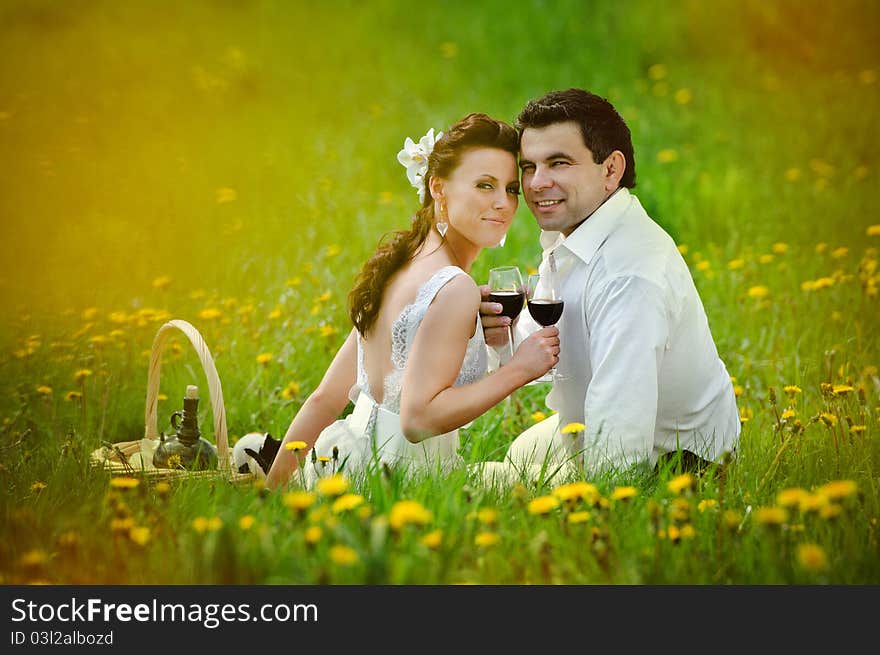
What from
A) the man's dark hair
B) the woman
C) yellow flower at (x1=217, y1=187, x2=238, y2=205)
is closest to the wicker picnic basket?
the woman

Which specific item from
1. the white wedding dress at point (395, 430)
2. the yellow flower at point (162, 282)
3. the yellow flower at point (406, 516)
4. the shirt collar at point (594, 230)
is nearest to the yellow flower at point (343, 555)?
the yellow flower at point (406, 516)

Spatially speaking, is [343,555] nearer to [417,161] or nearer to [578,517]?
[578,517]

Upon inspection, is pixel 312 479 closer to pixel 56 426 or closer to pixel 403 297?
pixel 403 297

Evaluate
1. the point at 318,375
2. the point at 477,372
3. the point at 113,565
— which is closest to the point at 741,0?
the point at 318,375

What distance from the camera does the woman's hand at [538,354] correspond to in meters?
2.94

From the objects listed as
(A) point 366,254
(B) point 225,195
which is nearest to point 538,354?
(A) point 366,254

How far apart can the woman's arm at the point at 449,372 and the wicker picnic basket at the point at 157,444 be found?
664 mm

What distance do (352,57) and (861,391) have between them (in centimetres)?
703

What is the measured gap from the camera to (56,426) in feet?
13.5

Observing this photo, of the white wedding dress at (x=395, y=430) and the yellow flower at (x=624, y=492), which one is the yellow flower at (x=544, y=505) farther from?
the white wedding dress at (x=395, y=430)

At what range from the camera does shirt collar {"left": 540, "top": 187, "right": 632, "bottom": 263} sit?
10.3ft

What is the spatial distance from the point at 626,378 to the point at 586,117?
0.88m

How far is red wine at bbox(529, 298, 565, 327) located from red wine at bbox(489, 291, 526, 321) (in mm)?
65

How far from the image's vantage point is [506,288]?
121 inches
